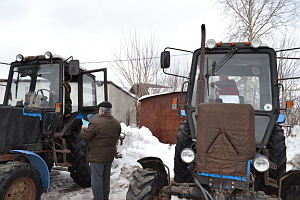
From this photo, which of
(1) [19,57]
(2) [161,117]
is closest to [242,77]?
(1) [19,57]

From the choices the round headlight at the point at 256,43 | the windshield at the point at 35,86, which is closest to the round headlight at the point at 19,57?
the windshield at the point at 35,86

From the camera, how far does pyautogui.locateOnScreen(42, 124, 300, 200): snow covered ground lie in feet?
16.2

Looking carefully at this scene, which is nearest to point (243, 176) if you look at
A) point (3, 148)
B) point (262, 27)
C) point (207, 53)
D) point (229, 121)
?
point (229, 121)

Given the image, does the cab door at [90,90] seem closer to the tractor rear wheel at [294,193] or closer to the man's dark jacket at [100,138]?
the man's dark jacket at [100,138]

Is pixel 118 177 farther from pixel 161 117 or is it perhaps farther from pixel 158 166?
pixel 161 117

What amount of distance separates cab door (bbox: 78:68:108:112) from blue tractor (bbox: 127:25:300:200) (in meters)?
2.33

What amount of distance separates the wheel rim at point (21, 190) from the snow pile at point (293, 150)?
21.0ft

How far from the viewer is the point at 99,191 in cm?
404

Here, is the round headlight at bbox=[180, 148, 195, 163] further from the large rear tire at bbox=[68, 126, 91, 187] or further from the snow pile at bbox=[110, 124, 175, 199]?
the large rear tire at bbox=[68, 126, 91, 187]

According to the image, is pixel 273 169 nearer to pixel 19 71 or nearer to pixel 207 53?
pixel 207 53

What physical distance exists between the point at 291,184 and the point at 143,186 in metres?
1.82

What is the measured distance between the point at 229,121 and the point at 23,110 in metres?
3.16

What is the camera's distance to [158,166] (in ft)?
12.3

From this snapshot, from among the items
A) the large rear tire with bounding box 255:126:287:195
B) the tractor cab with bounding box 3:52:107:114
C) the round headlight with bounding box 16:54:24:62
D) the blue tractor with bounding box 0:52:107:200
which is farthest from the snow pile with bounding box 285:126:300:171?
the round headlight with bounding box 16:54:24:62
